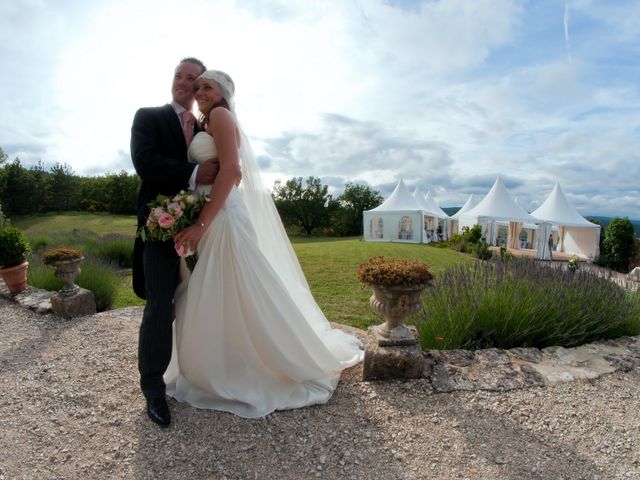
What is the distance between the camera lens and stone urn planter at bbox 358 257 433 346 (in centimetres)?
276

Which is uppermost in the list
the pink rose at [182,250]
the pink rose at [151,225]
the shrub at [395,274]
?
the pink rose at [151,225]

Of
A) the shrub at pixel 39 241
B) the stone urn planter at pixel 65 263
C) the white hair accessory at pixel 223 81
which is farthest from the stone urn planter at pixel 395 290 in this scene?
the shrub at pixel 39 241

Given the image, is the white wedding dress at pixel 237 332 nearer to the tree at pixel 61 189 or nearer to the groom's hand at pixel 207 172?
the groom's hand at pixel 207 172

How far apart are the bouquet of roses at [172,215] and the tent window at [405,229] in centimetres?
2245

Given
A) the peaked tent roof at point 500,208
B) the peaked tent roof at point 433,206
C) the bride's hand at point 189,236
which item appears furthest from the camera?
the peaked tent roof at point 433,206

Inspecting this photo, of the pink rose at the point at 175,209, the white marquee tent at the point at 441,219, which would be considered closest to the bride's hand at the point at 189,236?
the pink rose at the point at 175,209

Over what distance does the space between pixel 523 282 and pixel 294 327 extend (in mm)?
2648

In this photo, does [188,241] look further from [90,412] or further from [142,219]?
[90,412]

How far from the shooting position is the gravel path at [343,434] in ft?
6.73

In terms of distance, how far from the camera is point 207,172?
2.51m

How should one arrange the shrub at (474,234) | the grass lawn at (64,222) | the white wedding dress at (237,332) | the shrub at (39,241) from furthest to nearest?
the grass lawn at (64,222) → the shrub at (474,234) → the shrub at (39,241) → the white wedding dress at (237,332)

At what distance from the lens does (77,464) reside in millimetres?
2068

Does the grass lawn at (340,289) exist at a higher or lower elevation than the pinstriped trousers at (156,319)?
lower

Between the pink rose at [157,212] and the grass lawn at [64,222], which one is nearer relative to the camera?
the pink rose at [157,212]
